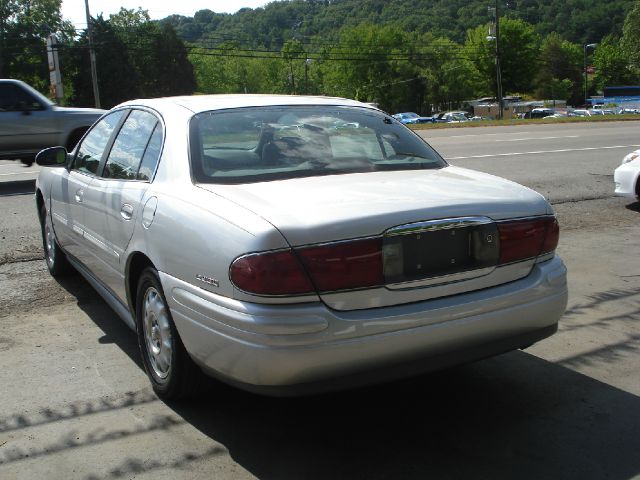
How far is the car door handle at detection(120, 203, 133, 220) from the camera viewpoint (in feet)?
12.6

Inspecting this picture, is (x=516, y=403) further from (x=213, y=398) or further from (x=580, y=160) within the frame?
(x=580, y=160)

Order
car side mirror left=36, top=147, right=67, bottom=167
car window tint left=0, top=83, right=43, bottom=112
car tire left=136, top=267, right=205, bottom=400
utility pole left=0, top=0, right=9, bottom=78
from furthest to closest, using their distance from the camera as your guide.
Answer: utility pole left=0, top=0, right=9, bottom=78 < car window tint left=0, top=83, right=43, bottom=112 < car side mirror left=36, top=147, right=67, bottom=167 < car tire left=136, top=267, right=205, bottom=400

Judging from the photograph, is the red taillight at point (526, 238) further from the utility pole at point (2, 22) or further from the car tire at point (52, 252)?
the utility pole at point (2, 22)

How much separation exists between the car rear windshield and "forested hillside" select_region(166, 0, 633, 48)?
79424 millimetres

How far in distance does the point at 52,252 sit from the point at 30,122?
790 cm

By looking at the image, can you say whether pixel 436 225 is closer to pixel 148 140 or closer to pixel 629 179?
pixel 148 140

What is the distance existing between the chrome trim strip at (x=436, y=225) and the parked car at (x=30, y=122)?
37.4ft

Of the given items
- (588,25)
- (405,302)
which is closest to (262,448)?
(405,302)

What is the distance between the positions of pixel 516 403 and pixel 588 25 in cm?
14535

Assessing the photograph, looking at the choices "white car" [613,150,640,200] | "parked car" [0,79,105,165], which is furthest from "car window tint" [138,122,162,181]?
"parked car" [0,79,105,165]

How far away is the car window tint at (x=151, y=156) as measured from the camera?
12.6 feet

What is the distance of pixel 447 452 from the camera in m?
3.17

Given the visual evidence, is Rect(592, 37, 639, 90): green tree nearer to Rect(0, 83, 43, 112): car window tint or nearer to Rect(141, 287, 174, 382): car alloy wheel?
Rect(0, 83, 43, 112): car window tint

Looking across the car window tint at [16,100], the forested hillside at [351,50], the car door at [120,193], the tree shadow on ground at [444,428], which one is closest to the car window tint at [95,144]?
the car door at [120,193]
